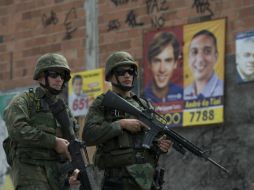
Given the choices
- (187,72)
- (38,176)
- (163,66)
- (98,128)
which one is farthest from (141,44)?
(38,176)

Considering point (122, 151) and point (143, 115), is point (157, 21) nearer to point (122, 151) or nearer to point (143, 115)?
point (143, 115)

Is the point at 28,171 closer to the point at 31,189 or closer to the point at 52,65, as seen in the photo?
the point at 31,189

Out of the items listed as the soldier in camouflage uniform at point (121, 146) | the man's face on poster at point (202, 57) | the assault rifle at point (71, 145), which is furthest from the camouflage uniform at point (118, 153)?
the man's face on poster at point (202, 57)

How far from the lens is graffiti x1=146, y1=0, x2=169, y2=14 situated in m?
10.5

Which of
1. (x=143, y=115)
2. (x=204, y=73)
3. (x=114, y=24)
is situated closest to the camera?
(x=143, y=115)

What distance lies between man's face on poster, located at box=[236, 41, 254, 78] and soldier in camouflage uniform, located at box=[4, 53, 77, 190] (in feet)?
11.2

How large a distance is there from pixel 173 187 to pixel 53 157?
384 cm

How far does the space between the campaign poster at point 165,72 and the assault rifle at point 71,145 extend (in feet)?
11.9

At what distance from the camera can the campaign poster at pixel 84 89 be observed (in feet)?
36.2

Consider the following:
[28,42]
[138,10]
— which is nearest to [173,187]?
[138,10]

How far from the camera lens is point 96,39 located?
11242mm

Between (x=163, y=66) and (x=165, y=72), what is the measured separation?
0.28 ft

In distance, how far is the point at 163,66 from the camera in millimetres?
10352

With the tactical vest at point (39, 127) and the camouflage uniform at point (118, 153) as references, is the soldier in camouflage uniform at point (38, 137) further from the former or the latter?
the camouflage uniform at point (118, 153)
